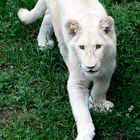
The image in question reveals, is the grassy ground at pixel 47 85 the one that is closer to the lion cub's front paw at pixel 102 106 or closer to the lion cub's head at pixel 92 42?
the lion cub's front paw at pixel 102 106

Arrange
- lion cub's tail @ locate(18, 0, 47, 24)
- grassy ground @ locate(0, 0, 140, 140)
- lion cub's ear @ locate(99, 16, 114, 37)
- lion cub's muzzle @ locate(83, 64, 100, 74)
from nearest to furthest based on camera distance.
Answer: lion cub's muzzle @ locate(83, 64, 100, 74), lion cub's ear @ locate(99, 16, 114, 37), grassy ground @ locate(0, 0, 140, 140), lion cub's tail @ locate(18, 0, 47, 24)

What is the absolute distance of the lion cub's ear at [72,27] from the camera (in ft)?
16.2

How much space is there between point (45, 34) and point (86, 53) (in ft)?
6.25

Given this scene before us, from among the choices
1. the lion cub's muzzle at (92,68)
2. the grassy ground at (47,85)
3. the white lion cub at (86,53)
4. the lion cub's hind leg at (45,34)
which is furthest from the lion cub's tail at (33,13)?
the lion cub's muzzle at (92,68)

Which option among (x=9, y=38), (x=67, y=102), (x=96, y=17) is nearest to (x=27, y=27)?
(x=9, y=38)

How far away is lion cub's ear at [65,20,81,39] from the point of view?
4935 millimetres

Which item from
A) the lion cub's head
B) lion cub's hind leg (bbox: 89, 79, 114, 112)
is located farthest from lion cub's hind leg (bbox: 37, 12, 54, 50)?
the lion cub's head

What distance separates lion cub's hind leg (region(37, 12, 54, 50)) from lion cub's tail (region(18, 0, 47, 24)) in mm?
85

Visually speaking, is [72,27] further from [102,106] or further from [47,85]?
[47,85]

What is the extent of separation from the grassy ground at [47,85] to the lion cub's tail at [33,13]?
208mm

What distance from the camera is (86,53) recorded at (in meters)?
4.81

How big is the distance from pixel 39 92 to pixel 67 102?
39cm

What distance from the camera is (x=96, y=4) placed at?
5.39 m

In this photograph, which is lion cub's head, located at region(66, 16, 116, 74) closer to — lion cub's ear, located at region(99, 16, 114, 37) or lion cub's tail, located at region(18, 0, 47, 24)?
lion cub's ear, located at region(99, 16, 114, 37)
